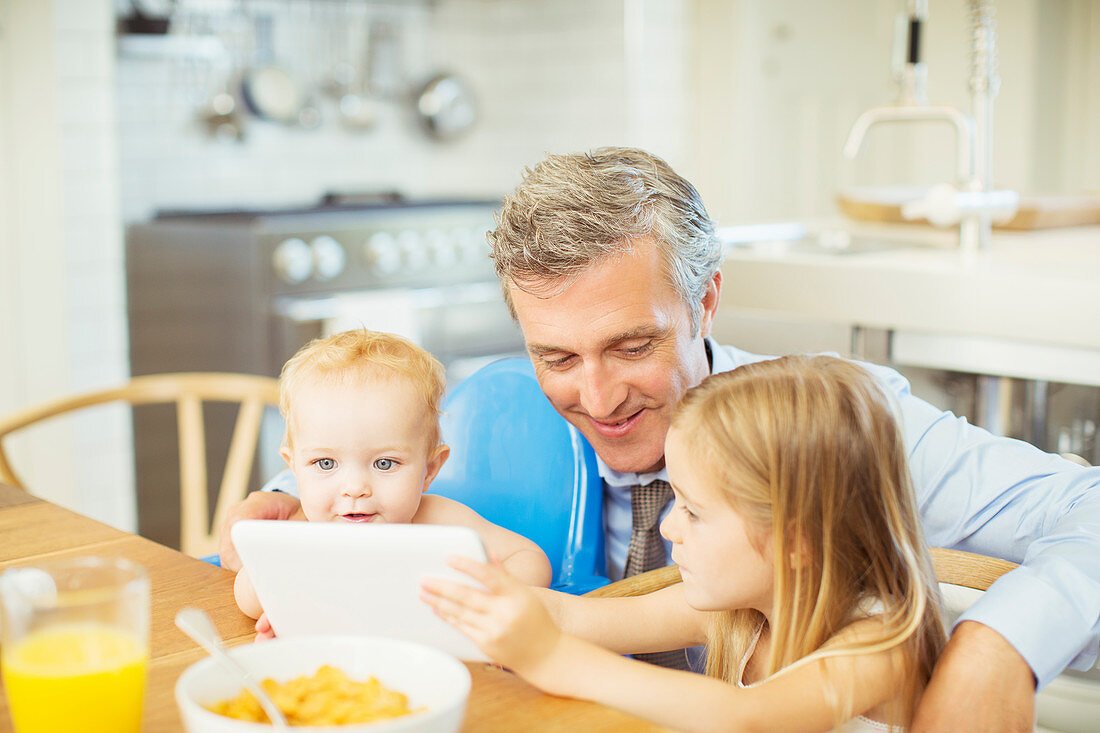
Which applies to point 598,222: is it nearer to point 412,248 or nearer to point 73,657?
point 73,657

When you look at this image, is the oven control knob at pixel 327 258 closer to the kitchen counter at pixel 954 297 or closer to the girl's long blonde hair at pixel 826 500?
the kitchen counter at pixel 954 297

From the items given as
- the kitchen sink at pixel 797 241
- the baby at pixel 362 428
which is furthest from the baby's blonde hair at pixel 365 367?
the kitchen sink at pixel 797 241

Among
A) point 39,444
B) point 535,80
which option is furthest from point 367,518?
point 535,80

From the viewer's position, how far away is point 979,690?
0.96 metres

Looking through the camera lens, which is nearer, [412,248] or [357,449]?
[357,449]

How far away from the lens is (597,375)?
4.74 feet

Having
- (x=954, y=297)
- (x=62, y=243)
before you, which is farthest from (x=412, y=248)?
(x=954, y=297)

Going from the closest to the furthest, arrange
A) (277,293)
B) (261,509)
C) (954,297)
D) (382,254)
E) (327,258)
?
(261,509), (954,297), (277,293), (327,258), (382,254)

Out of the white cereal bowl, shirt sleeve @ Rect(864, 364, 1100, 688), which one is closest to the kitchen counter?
shirt sleeve @ Rect(864, 364, 1100, 688)

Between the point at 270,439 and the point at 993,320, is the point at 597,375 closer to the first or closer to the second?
the point at 993,320

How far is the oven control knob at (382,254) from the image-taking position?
139 inches

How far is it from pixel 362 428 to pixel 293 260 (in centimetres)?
212

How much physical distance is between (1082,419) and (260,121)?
2.94 m

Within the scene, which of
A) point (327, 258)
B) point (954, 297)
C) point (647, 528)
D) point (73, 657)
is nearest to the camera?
point (73, 657)
